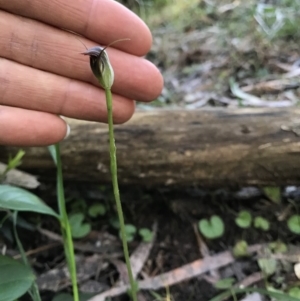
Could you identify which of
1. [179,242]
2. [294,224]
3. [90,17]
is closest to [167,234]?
[179,242]

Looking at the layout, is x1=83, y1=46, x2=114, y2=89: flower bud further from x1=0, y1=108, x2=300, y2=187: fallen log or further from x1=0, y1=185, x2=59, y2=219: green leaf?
x1=0, y1=108, x2=300, y2=187: fallen log

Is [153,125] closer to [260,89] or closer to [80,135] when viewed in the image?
[80,135]

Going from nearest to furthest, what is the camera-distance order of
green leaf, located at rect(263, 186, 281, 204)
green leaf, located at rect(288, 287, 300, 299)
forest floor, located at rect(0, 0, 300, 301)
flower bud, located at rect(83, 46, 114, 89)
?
flower bud, located at rect(83, 46, 114, 89) < green leaf, located at rect(288, 287, 300, 299) < forest floor, located at rect(0, 0, 300, 301) < green leaf, located at rect(263, 186, 281, 204)

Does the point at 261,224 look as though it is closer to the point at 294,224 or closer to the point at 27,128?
the point at 294,224

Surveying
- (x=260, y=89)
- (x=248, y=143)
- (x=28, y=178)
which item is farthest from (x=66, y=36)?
(x=260, y=89)

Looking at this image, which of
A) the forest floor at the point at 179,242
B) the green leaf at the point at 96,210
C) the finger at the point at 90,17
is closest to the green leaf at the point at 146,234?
the forest floor at the point at 179,242

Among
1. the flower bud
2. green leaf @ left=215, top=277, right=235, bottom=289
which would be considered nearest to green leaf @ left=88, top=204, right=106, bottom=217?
green leaf @ left=215, top=277, right=235, bottom=289

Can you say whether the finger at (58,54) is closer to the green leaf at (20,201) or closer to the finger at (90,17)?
the finger at (90,17)
